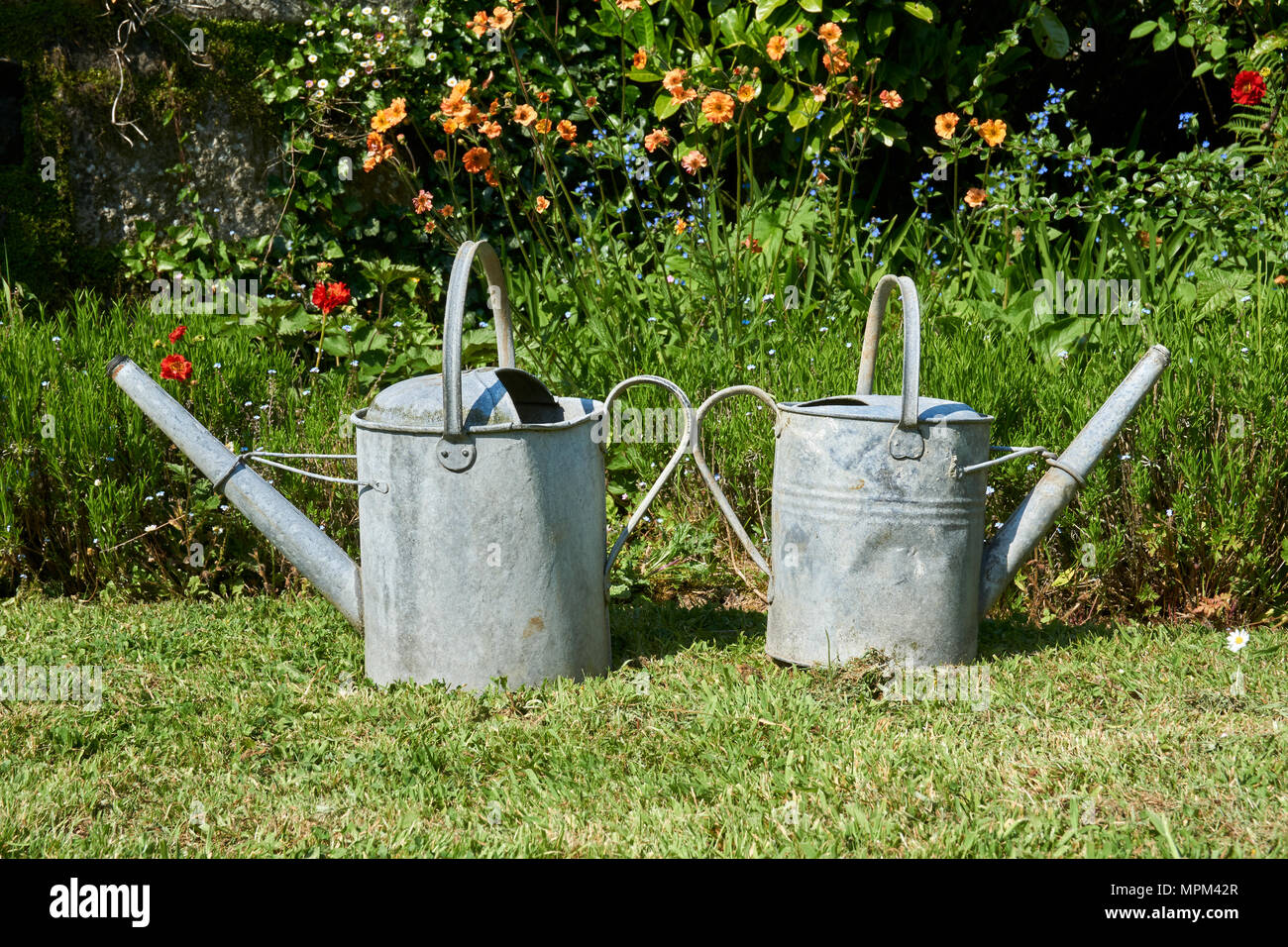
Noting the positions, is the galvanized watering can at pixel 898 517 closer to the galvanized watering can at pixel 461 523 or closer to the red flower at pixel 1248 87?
the galvanized watering can at pixel 461 523

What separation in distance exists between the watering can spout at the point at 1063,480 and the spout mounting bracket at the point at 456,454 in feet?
3.95

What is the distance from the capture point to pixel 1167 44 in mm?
4621

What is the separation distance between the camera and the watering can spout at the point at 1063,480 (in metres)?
2.59

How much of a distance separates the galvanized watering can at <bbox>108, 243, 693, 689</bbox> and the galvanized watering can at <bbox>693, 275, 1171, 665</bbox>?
1.04 feet

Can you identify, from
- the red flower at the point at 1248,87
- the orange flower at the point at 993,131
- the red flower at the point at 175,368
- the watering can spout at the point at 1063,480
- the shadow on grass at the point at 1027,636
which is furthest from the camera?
the red flower at the point at 1248,87

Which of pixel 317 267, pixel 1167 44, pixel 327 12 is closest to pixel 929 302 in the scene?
pixel 1167 44

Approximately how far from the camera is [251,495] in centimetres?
252

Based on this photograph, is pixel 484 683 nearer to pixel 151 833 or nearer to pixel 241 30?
pixel 151 833

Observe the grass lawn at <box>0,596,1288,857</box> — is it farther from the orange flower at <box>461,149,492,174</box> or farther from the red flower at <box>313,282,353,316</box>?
the orange flower at <box>461,149,492,174</box>

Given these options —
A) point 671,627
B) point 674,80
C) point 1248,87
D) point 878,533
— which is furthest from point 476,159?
point 1248,87

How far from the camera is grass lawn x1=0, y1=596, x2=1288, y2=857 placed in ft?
6.22

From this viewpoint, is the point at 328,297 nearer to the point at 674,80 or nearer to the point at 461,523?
the point at 674,80

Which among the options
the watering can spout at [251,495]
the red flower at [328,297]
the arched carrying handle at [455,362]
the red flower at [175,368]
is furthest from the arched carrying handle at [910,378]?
the red flower at [175,368]
